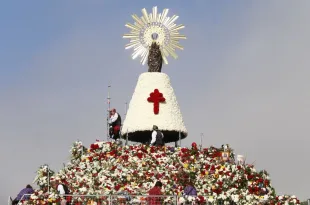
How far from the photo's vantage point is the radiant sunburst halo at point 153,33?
37.3 meters

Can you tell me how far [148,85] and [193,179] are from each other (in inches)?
310

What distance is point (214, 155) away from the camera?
108ft

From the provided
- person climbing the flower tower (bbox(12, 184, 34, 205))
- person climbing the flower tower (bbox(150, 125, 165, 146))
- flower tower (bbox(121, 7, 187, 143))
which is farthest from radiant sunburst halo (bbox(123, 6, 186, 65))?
person climbing the flower tower (bbox(12, 184, 34, 205))

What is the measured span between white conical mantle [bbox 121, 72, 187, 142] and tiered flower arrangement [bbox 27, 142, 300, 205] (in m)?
2.16

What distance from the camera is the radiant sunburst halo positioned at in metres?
37.3

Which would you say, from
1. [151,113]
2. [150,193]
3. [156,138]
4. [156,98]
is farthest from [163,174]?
[156,98]

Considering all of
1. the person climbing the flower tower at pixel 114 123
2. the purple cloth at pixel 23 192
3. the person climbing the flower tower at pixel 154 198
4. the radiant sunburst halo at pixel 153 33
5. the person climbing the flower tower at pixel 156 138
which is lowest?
the person climbing the flower tower at pixel 154 198

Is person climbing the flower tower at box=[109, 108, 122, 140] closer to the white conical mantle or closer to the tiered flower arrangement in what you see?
the white conical mantle

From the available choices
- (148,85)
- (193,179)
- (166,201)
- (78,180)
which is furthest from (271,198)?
(148,85)

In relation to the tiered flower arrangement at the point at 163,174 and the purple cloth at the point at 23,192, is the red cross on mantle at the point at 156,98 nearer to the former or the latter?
the tiered flower arrangement at the point at 163,174

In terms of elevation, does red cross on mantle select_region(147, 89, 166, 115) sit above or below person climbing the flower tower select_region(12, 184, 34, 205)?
above

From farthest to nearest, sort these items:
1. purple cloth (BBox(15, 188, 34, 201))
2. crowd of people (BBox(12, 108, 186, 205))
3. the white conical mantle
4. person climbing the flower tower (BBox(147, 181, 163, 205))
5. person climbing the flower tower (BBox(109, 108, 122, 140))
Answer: person climbing the flower tower (BBox(109, 108, 122, 140)) < the white conical mantle < purple cloth (BBox(15, 188, 34, 201)) < crowd of people (BBox(12, 108, 186, 205)) < person climbing the flower tower (BBox(147, 181, 163, 205))

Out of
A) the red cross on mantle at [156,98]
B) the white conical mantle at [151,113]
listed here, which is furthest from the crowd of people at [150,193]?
the red cross on mantle at [156,98]

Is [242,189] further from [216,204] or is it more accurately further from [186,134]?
[186,134]
